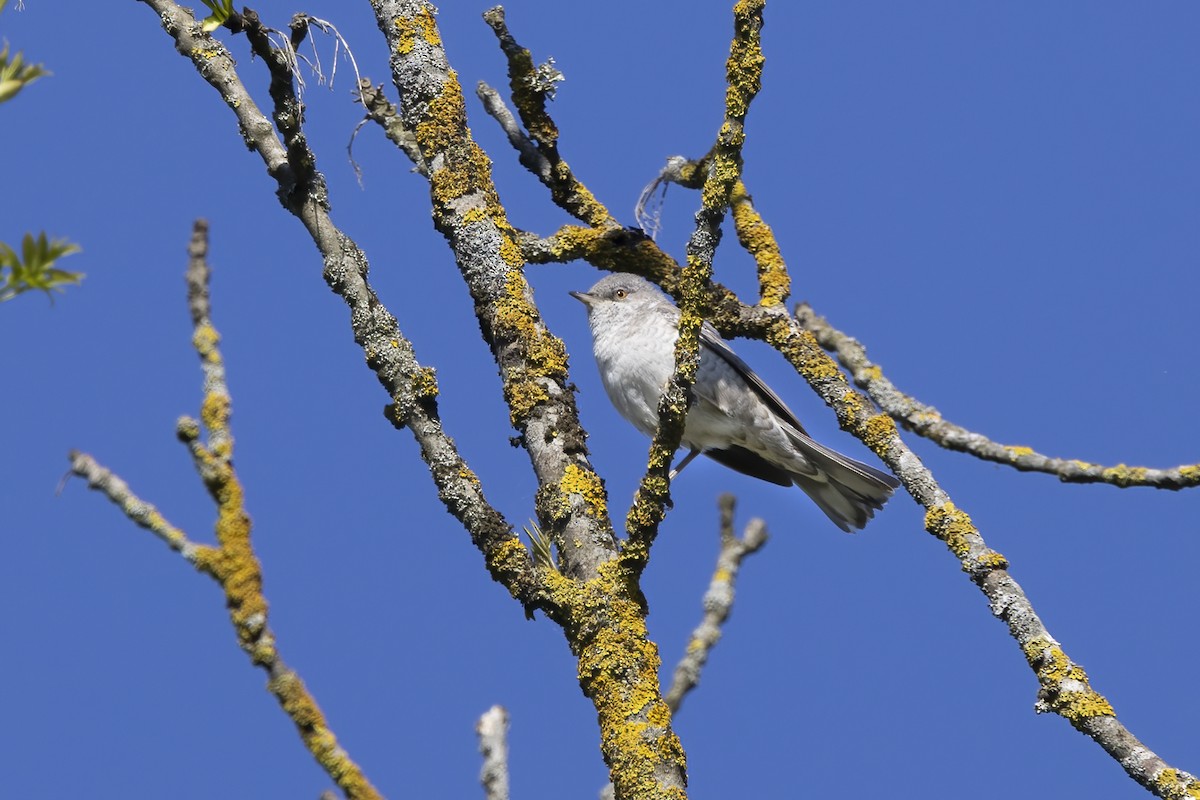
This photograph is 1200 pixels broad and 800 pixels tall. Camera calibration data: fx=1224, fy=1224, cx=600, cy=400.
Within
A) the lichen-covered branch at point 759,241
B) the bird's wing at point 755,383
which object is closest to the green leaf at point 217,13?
the lichen-covered branch at point 759,241

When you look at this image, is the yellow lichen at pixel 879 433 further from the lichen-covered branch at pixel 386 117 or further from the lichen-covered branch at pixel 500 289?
the lichen-covered branch at pixel 386 117

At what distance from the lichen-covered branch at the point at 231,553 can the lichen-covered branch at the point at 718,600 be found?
2.09 m

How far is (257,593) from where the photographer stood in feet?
7.73

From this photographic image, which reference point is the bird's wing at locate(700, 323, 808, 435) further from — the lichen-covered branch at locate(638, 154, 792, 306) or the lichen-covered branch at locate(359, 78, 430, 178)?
the lichen-covered branch at locate(359, 78, 430, 178)

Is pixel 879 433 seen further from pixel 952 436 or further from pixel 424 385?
pixel 424 385

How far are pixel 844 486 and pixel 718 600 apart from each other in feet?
7.68

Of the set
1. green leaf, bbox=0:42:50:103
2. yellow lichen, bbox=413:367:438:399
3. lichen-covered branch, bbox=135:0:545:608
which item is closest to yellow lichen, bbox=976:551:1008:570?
lichen-covered branch, bbox=135:0:545:608

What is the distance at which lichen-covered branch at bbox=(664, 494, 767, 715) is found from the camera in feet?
14.1

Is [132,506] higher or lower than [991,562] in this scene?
lower

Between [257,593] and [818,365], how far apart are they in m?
2.87

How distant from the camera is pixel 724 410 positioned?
659 centimetres

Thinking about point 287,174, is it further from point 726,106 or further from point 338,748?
point 338,748

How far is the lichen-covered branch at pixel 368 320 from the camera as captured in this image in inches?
147

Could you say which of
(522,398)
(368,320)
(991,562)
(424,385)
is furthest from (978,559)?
(368,320)
